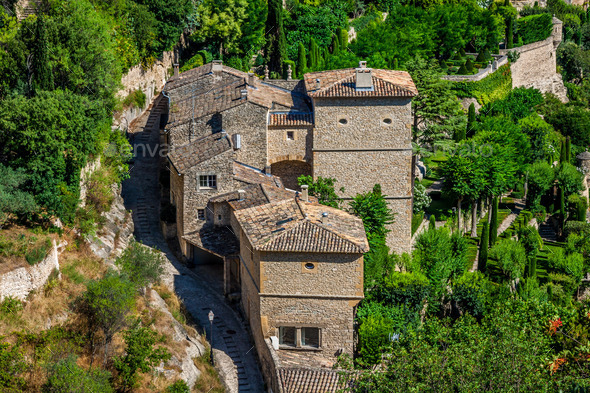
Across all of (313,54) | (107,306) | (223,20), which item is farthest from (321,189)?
(223,20)

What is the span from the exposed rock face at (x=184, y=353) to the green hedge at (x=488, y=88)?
5074cm

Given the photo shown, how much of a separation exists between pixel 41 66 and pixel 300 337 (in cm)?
1940

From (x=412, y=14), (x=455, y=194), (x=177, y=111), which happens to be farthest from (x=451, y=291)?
(x=412, y=14)

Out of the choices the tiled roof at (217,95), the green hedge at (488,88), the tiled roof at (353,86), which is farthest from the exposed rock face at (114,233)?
the green hedge at (488,88)

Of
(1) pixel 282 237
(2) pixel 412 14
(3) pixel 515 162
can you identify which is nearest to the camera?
A: (1) pixel 282 237

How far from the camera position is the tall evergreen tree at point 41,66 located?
50.2 meters

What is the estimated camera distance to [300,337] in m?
48.0

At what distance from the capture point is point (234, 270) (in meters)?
54.4

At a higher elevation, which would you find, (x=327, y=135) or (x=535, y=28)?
(x=535, y=28)

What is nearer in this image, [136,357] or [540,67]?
[136,357]

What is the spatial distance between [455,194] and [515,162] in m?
10.4

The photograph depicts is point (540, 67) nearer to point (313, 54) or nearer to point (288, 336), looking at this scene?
point (313, 54)

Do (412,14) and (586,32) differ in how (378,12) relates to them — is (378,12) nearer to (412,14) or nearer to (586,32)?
(412,14)

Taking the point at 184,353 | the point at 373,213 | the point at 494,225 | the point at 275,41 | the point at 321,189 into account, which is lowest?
the point at 184,353
